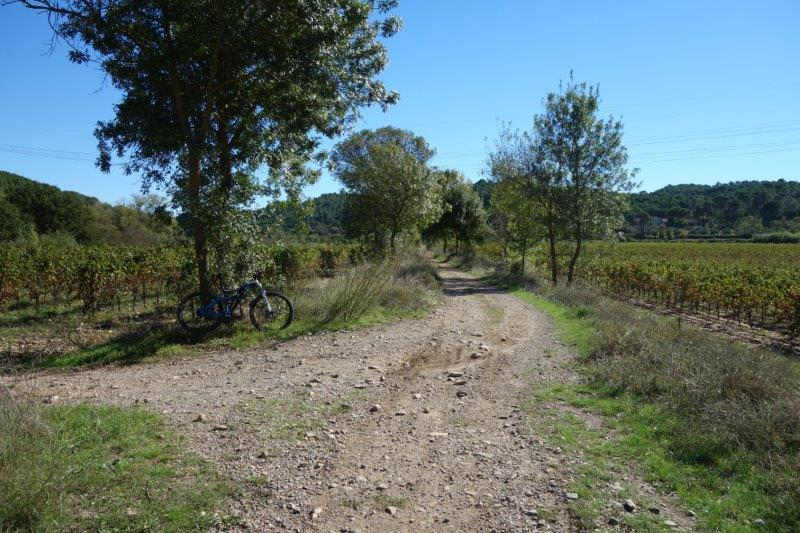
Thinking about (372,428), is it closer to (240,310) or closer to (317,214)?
(240,310)

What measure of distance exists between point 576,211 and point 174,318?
629 inches

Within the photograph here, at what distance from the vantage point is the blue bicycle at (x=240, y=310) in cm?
1020

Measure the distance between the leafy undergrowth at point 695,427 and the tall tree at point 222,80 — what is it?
26.0 feet

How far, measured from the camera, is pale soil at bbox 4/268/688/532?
3.72m

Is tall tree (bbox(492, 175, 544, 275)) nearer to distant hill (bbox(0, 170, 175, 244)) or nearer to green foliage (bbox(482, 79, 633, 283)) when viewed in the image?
green foliage (bbox(482, 79, 633, 283))

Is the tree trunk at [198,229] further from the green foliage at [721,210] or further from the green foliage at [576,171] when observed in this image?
the green foliage at [721,210]

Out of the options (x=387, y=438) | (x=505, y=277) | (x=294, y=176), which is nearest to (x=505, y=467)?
(x=387, y=438)

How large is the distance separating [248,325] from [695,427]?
8.39 meters

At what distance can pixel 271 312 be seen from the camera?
10.4 metres

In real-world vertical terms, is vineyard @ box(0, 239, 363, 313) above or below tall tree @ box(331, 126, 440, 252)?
below

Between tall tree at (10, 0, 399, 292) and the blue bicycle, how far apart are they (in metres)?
0.77

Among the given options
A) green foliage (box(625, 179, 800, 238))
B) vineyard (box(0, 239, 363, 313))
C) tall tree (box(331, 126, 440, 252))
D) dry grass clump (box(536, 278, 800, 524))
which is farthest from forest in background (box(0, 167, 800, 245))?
dry grass clump (box(536, 278, 800, 524))

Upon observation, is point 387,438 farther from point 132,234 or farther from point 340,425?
point 132,234

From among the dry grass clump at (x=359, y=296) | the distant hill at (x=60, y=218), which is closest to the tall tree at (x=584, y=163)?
the dry grass clump at (x=359, y=296)
